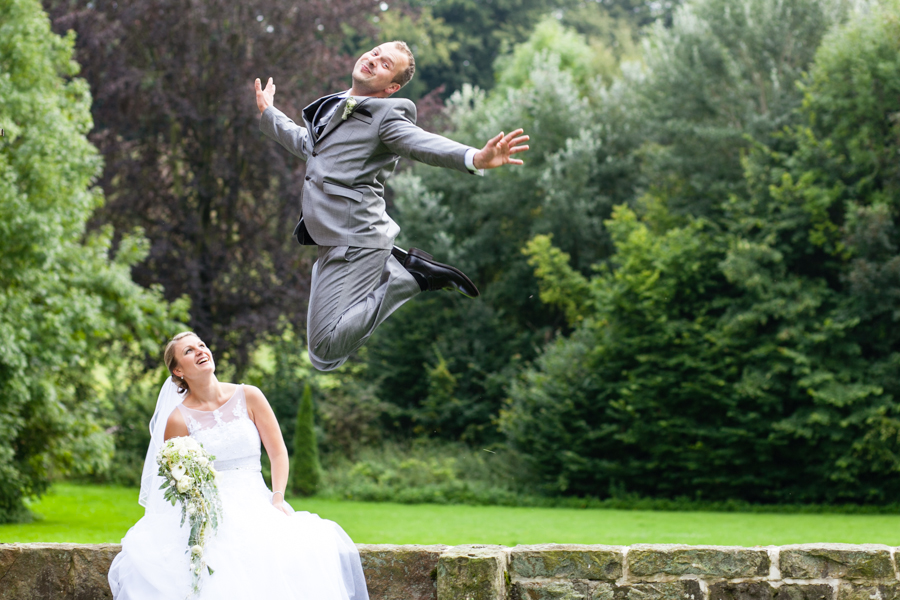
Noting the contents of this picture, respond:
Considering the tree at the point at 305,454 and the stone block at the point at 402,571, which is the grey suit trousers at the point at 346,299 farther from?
the tree at the point at 305,454

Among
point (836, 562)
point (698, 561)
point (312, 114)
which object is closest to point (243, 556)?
point (312, 114)

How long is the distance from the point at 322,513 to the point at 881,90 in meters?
9.59

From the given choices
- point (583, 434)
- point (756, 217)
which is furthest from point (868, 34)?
point (583, 434)

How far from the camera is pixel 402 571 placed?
4672mm

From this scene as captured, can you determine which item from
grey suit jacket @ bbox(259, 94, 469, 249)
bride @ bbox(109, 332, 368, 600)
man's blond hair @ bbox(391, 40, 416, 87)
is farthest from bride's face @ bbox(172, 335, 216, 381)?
man's blond hair @ bbox(391, 40, 416, 87)

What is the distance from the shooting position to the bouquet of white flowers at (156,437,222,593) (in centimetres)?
336

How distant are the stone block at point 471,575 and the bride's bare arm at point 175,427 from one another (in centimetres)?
152

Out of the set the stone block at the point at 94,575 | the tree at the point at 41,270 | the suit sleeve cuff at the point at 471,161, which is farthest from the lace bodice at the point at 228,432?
the tree at the point at 41,270

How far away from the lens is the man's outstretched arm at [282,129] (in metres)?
3.17

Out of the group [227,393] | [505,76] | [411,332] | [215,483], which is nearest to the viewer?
[215,483]

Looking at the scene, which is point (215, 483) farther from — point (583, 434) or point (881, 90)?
point (881, 90)

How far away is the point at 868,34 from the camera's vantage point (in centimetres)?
1258

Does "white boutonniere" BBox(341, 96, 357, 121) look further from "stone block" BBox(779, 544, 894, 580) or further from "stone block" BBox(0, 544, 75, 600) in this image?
"stone block" BBox(779, 544, 894, 580)

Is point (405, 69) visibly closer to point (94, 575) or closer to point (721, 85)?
point (94, 575)
